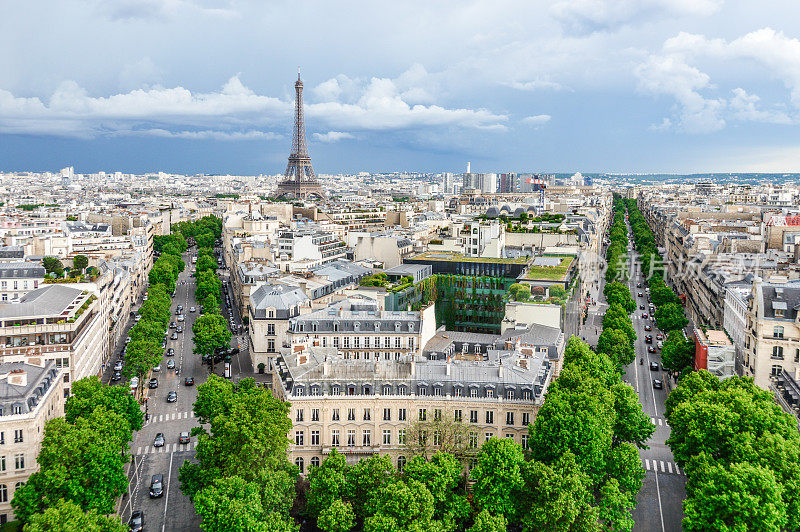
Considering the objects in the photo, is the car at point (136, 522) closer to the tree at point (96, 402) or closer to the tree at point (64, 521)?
the tree at point (96, 402)

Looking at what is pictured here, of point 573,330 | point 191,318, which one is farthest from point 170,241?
point 573,330

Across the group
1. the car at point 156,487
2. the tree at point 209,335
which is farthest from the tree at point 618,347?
the car at point 156,487

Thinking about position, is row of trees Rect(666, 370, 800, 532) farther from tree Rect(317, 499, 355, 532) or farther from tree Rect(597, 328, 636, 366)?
tree Rect(597, 328, 636, 366)

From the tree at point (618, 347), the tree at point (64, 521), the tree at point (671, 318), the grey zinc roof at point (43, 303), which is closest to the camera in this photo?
the tree at point (64, 521)

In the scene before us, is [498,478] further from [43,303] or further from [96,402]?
[43,303]

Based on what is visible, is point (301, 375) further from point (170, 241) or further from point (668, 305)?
point (170, 241)

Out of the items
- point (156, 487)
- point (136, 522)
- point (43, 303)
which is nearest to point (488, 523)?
point (136, 522)
